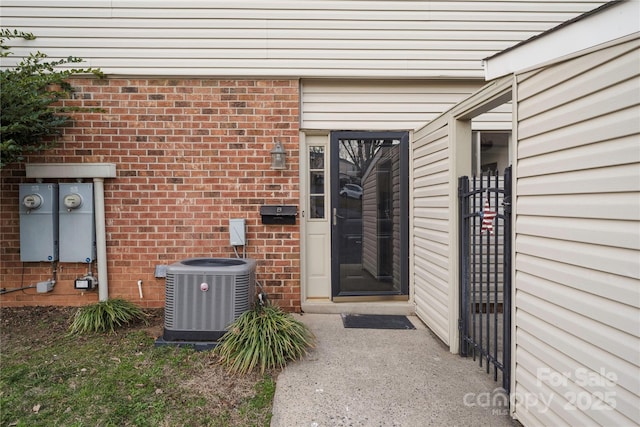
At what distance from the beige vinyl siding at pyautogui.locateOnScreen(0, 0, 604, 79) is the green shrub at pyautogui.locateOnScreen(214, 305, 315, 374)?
2.85 m

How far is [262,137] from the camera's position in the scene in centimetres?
424

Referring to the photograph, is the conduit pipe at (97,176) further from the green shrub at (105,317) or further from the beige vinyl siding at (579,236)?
the beige vinyl siding at (579,236)

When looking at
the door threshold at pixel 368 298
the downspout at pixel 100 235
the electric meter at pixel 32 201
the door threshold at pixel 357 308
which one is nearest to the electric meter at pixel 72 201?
the downspout at pixel 100 235

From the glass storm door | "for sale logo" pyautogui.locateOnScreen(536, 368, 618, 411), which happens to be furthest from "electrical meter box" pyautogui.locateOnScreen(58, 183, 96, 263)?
"for sale logo" pyautogui.locateOnScreen(536, 368, 618, 411)

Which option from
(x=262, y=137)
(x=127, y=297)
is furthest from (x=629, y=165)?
(x=127, y=297)

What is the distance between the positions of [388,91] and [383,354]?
123 inches

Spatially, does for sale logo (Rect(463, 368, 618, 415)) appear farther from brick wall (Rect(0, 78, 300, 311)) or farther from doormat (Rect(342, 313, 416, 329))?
brick wall (Rect(0, 78, 300, 311))

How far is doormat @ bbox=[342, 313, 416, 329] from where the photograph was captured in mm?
3906

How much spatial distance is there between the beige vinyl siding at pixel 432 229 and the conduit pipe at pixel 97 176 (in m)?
3.63

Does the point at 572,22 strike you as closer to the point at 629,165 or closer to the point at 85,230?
the point at 629,165

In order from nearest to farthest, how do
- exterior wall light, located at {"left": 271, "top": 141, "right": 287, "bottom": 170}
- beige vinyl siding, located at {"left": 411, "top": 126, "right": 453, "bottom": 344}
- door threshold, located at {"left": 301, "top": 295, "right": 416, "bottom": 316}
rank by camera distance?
1. beige vinyl siding, located at {"left": 411, "top": 126, "right": 453, "bottom": 344}
2. exterior wall light, located at {"left": 271, "top": 141, "right": 287, "bottom": 170}
3. door threshold, located at {"left": 301, "top": 295, "right": 416, "bottom": 316}

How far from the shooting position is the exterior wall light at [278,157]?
412 centimetres

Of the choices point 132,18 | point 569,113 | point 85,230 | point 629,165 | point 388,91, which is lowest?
point 85,230

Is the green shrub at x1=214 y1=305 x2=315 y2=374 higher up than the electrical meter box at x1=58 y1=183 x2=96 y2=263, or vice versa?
the electrical meter box at x1=58 y1=183 x2=96 y2=263
